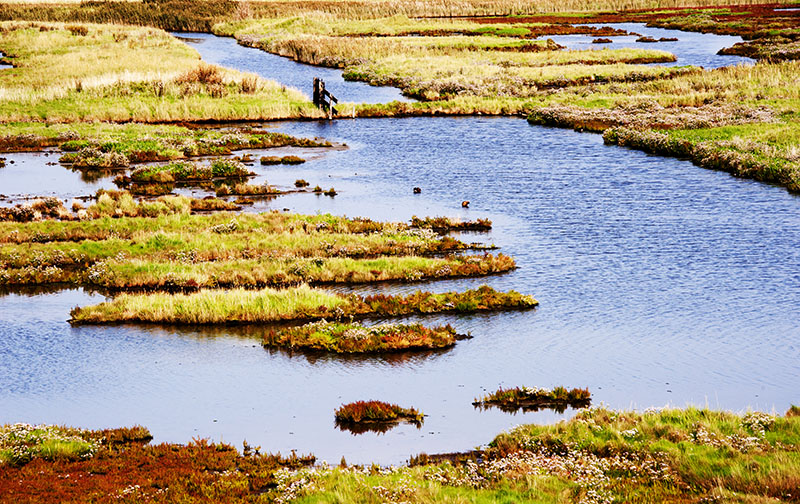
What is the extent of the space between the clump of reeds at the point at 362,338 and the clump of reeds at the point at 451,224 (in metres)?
13.2

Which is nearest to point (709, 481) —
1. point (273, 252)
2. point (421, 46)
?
point (273, 252)

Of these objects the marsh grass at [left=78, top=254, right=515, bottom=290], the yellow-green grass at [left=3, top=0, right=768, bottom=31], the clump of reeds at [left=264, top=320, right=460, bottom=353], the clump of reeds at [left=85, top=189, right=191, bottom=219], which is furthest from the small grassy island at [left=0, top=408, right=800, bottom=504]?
the yellow-green grass at [left=3, top=0, right=768, bottom=31]

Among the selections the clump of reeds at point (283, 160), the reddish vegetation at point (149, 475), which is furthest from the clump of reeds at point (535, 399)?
the clump of reeds at point (283, 160)

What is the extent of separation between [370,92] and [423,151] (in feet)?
94.5

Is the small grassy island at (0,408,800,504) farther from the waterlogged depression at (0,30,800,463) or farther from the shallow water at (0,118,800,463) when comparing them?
the shallow water at (0,118,800,463)

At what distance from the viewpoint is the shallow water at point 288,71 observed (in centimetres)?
8538

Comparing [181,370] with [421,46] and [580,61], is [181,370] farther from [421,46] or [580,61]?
[421,46]

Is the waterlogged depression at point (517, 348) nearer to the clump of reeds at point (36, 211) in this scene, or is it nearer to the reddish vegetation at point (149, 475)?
the reddish vegetation at point (149, 475)

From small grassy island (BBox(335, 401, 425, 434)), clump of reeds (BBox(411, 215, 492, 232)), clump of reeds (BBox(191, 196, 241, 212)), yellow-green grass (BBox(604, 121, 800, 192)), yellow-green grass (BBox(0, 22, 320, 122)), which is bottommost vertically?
small grassy island (BBox(335, 401, 425, 434))

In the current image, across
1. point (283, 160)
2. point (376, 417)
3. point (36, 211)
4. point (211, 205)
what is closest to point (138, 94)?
point (283, 160)

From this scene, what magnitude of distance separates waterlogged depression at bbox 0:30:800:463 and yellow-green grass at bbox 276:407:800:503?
2.51 m

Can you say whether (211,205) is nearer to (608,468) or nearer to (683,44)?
(608,468)

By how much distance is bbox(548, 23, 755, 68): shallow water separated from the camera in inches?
3834

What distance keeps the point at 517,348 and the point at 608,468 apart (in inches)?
423
